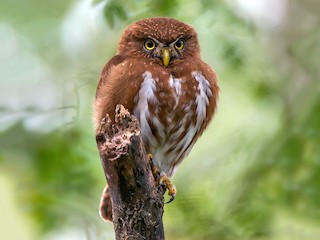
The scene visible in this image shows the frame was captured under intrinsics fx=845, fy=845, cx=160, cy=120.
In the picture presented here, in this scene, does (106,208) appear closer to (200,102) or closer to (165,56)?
(200,102)

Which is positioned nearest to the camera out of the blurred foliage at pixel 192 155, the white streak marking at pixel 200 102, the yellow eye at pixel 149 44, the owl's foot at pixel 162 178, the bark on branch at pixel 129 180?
the bark on branch at pixel 129 180

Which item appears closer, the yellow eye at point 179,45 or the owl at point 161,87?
the owl at point 161,87

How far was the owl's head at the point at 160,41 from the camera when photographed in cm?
464

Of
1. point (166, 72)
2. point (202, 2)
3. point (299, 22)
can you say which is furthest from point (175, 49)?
point (299, 22)

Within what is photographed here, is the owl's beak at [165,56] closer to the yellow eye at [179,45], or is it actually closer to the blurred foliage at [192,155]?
the yellow eye at [179,45]

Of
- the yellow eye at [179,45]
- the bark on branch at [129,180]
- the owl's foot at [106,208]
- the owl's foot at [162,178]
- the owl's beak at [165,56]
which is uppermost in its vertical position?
the yellow eye at [179,45]

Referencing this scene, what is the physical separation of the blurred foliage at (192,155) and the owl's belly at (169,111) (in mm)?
497

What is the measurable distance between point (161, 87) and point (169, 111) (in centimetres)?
14

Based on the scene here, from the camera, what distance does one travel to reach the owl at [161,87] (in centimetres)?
445

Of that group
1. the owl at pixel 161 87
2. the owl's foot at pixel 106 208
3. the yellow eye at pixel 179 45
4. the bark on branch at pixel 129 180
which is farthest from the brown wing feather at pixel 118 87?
the bark on branch at pixel 129 180

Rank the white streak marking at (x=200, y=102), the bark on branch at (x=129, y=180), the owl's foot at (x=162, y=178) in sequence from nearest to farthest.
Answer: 1. the bark on branch at (x=129, y=180)
2. the owl's foot at (x=162, y=178)
3. the white streak marking at (x=200, y=102)

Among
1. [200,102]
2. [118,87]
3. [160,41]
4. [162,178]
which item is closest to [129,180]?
[162,178]

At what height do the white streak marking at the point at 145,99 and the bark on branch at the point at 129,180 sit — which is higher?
the white streak marking at the point at 145,99

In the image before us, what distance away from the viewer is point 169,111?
450 cm
